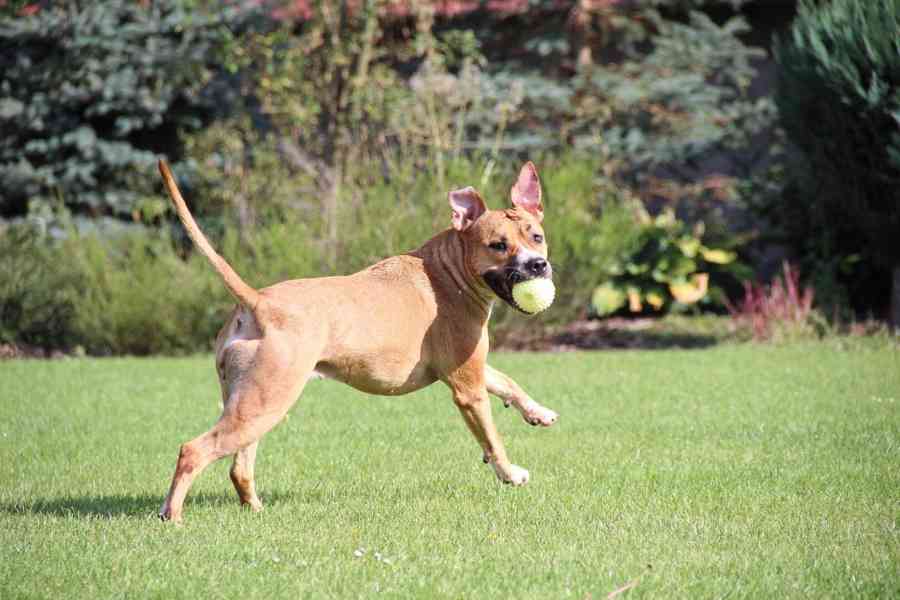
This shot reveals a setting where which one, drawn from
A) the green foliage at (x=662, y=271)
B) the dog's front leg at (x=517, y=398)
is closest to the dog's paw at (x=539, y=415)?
the dog's front leg at (x=517, y=398)

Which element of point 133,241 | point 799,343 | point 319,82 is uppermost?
point 319,82

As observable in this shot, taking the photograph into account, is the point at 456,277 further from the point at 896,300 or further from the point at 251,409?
the point at 896,300

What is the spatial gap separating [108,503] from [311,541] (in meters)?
1.54

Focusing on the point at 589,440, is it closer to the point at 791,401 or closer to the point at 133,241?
the point at 791,401

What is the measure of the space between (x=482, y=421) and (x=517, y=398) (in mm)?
338

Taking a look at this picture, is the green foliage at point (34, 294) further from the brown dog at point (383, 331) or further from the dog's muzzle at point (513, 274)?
the dog's muzzle at point (513, 274)

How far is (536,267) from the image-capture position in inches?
246

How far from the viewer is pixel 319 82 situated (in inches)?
667

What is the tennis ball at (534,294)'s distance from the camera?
6.20 metres

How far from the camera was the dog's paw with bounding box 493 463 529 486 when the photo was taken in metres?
6.51

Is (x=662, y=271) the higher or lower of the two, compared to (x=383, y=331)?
lower

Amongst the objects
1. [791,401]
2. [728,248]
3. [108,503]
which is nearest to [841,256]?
[728,248]

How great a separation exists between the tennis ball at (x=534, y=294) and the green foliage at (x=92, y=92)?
12.0 m

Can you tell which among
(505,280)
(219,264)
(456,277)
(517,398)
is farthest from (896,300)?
(219,264)
